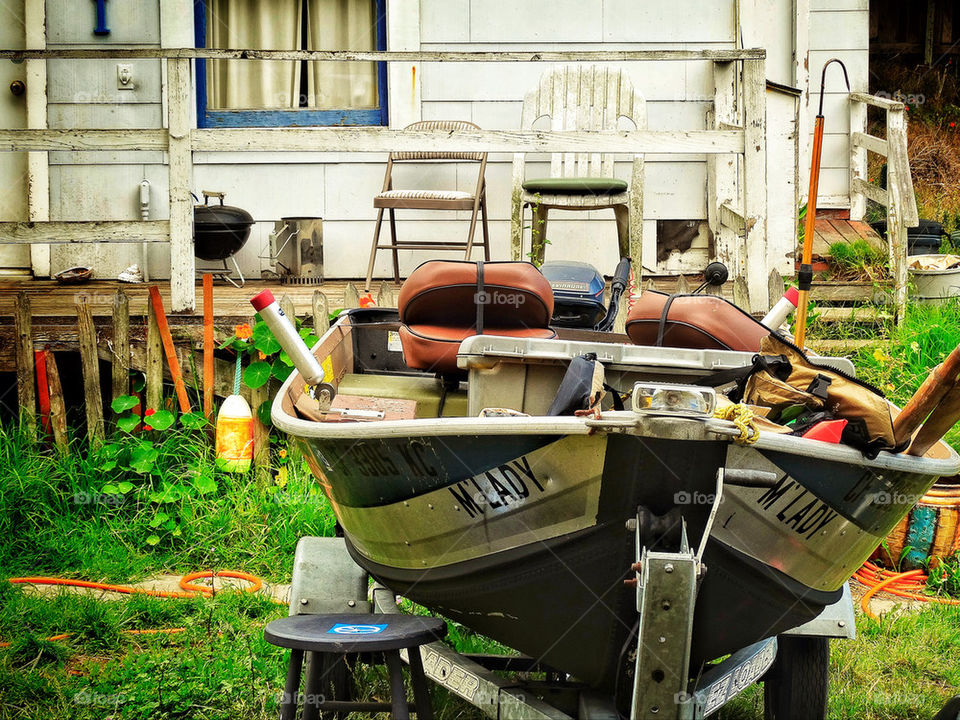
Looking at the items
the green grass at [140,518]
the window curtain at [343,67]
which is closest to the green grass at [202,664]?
the green grass at [140,518]

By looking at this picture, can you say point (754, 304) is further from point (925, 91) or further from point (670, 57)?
point (925, 91)

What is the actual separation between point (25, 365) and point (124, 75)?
342 centimetres

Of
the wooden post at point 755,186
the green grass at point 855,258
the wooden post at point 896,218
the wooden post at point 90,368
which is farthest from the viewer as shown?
the green grass at point 855,258

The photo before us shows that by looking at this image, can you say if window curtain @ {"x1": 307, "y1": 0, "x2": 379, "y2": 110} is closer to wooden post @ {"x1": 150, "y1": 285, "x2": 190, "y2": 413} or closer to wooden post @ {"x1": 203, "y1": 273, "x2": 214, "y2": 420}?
wooden post @ {"x1": 203, "y1": 273, "x2": 214, "y2": 420}

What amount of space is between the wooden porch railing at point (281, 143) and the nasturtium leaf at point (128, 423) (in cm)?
75

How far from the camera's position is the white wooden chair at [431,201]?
282 inches

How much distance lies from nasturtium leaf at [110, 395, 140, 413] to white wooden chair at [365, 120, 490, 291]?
2.13 metres

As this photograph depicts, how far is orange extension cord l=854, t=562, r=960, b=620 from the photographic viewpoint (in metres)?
4.71

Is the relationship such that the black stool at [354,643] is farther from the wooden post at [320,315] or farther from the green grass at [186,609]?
the wooden post at [320,315]

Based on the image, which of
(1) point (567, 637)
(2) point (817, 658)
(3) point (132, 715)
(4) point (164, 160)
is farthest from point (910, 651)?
(4) point (164, 160)

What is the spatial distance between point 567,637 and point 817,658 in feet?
3.58

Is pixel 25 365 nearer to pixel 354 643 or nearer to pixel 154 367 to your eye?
pixel 154 367

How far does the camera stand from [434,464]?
8.51 ft

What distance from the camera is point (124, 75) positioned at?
816 cm
